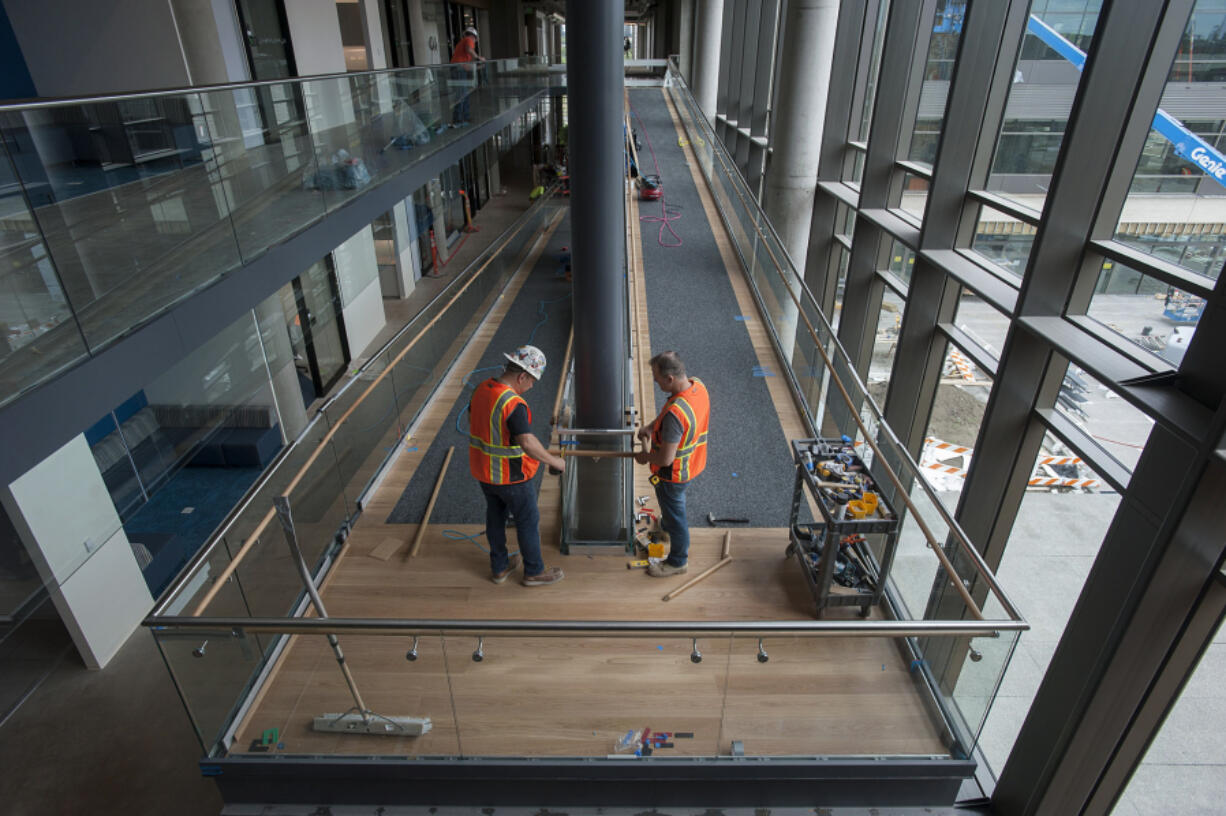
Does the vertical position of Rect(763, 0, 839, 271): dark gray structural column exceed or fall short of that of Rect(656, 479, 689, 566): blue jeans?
it exceeds it

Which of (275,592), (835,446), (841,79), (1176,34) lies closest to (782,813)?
(835,446)

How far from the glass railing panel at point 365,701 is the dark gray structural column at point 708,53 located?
25147 millimetres

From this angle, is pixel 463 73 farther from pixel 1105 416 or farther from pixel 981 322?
pixel 1105 416

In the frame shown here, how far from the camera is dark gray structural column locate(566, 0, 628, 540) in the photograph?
15.2 ft

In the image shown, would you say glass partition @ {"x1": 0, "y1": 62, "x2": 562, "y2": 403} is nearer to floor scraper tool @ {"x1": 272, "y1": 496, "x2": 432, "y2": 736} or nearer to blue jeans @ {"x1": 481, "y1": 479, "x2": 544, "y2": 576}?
floor scraper tool @ {"x1": 272, "y1": 496, "x2": 432, "y2": 736}

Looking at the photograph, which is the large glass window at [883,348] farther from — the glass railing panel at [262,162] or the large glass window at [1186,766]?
the glass railing panel at [262,162]

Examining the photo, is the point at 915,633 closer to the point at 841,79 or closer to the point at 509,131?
the point at 841,79

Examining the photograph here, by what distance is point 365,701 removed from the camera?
12.9 feet

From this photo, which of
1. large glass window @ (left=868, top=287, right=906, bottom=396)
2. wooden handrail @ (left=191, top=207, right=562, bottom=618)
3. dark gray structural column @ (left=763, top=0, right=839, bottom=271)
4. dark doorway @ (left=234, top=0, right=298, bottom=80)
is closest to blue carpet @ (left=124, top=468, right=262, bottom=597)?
wooden handrail @ (left=191, top=207, right=562, bottom=618)

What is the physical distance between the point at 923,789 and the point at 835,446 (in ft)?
7.66

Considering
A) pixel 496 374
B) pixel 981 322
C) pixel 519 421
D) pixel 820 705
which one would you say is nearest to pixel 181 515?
pixel 496 374

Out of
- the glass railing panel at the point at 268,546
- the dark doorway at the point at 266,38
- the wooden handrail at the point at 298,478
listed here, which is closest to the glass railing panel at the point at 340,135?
the wooden handrail at the point at 298,478

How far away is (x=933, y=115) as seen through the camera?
26.5 feet

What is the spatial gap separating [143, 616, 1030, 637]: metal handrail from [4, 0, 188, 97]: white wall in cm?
876
